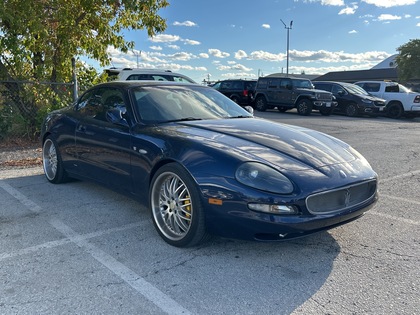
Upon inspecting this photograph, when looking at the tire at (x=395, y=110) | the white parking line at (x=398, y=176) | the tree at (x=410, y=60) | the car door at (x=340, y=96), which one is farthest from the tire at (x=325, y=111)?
A: the tree at (x=410, y=60)

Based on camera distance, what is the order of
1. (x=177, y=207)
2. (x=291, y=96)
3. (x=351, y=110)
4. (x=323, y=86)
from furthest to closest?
(x=323, y=86) < (x=291, y=96) < (x=351, y=110) < (x=177, y=207)

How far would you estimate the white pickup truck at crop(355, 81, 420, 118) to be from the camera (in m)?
18.5

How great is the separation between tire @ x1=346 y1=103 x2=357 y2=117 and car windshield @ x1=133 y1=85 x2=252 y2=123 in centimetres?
1543

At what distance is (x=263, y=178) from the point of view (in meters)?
2.97

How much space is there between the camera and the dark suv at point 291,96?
716 inches

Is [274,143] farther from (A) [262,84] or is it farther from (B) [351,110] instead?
(A) [262,84]

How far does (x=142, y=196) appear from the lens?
3795 mm

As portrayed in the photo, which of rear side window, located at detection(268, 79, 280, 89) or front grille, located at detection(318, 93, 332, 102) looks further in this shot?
rear side window, located at detection(268, 79, 280, 89)

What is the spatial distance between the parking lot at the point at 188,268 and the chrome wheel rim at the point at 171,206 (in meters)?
0.16

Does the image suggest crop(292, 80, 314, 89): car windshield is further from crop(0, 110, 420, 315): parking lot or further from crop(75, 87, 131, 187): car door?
crop(75, 87, 131, 187): car door

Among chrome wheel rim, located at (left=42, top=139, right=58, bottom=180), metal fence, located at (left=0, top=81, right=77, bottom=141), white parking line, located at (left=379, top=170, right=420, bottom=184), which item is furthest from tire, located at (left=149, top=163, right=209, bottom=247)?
metal fence, located at (left=0, top=81, right=77, bottom=141)

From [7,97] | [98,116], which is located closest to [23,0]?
[7,97]


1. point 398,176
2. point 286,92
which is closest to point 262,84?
point 286,92

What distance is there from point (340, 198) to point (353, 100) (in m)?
17.0
